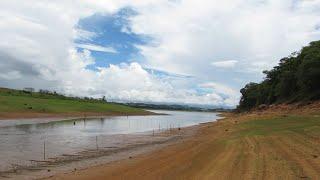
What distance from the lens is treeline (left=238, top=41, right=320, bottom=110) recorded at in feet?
248

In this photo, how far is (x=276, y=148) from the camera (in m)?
26.5

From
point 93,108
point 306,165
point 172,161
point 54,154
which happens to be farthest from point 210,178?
point 93,108

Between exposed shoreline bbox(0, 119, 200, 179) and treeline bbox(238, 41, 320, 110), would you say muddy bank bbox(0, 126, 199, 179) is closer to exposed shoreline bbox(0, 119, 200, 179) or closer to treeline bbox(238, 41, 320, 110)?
exposed shoreline bbox(0, 119, 200, 179)

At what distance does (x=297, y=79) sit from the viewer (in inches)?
3553

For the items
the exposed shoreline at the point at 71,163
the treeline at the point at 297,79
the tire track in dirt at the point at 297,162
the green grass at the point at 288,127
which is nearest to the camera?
the tire track in dirt at the point at 297,162

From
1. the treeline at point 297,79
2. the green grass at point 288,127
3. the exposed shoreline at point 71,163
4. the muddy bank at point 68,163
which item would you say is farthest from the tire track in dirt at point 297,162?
the treeline at point 297,79

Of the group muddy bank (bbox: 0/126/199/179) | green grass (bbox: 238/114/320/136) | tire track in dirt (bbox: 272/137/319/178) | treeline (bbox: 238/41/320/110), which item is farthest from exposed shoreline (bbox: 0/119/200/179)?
treeline (bbox: 238/41/320/110)

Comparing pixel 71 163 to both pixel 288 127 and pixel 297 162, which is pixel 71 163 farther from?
pixel 288 127

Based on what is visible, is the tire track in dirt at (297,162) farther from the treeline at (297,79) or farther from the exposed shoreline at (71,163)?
the treeline at (297,79)

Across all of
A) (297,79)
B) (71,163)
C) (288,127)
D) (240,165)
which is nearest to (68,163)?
(71,163)

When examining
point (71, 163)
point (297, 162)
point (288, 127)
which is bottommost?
point (71, 163)

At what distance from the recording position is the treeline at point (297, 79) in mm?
75625

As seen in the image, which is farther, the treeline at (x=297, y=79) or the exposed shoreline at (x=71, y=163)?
the treeline at (x=297, y=79)

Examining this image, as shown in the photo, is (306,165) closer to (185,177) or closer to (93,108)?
(185,177)
